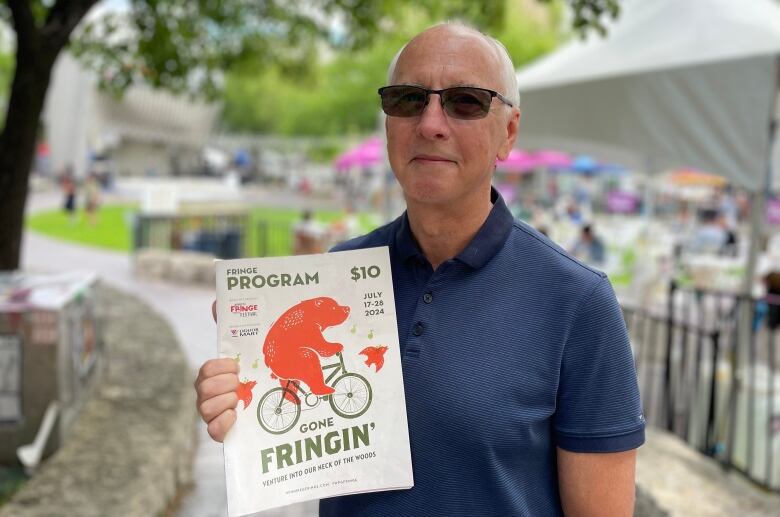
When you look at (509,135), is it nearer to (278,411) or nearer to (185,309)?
(278,411)

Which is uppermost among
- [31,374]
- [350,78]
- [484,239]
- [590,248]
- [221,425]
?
[350,78]

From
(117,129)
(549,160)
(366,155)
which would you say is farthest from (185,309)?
(117,129)

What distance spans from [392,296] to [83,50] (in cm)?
660

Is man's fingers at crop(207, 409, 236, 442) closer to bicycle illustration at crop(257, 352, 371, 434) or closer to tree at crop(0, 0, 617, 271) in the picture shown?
bicycle illustration at crop(257, 352, 371, 434)

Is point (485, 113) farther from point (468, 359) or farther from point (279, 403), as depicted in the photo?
point (279, 403)

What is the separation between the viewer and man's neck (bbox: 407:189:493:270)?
162 cm

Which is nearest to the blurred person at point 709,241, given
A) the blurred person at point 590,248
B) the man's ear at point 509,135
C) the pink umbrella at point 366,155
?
the blurred person at point 590,248

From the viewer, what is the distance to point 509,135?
1687 millimetres

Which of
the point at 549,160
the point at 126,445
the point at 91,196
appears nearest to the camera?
the point at 126,445

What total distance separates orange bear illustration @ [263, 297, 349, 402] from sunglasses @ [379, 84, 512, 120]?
1.47 ft

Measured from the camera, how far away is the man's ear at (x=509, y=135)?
165 cm

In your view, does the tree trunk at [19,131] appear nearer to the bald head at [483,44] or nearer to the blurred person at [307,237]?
the bald head at [483,44]

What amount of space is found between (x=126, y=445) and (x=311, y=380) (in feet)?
10.7

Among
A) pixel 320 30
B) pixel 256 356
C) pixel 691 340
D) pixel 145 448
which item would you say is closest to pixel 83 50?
pixel 320 30
